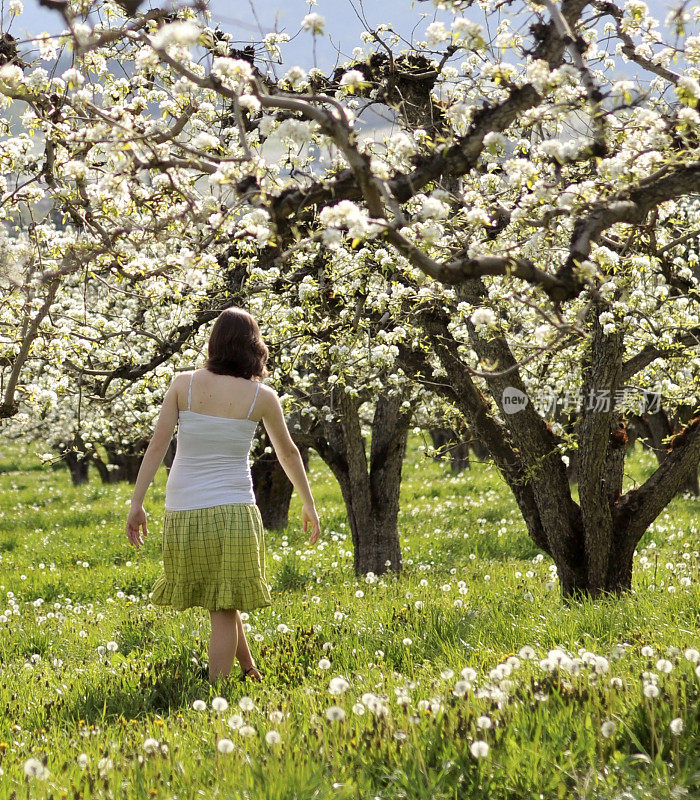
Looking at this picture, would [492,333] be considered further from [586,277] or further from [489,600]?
[586,277]

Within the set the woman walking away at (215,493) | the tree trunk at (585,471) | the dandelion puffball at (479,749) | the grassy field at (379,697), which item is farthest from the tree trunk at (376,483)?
the dandelion puffball at (479,749)

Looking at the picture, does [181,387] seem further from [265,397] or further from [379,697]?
[379,697]

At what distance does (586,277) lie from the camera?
2912 millimetres

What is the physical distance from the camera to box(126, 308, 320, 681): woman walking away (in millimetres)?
4824

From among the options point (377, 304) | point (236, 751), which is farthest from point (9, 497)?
point (236, 751)

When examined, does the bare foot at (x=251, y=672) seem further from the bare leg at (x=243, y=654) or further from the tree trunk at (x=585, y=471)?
the tree trunk at (x=585, y=471)

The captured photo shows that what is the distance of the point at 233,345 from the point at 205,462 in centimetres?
72

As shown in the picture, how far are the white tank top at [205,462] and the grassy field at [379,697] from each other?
111cm

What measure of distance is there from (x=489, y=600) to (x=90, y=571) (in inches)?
276

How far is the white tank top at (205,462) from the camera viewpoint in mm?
4855

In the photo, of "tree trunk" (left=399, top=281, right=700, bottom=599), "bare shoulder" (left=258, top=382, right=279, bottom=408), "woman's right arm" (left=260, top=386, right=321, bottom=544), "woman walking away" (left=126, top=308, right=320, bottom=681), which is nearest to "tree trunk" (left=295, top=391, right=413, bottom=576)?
"tree trunk" (left=399, top=281, right=700, bottom=599)

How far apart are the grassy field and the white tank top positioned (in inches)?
43.8

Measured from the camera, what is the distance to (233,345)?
16.1 ft

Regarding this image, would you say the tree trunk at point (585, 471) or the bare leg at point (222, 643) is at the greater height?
the tree trunk at point (585, 471)
